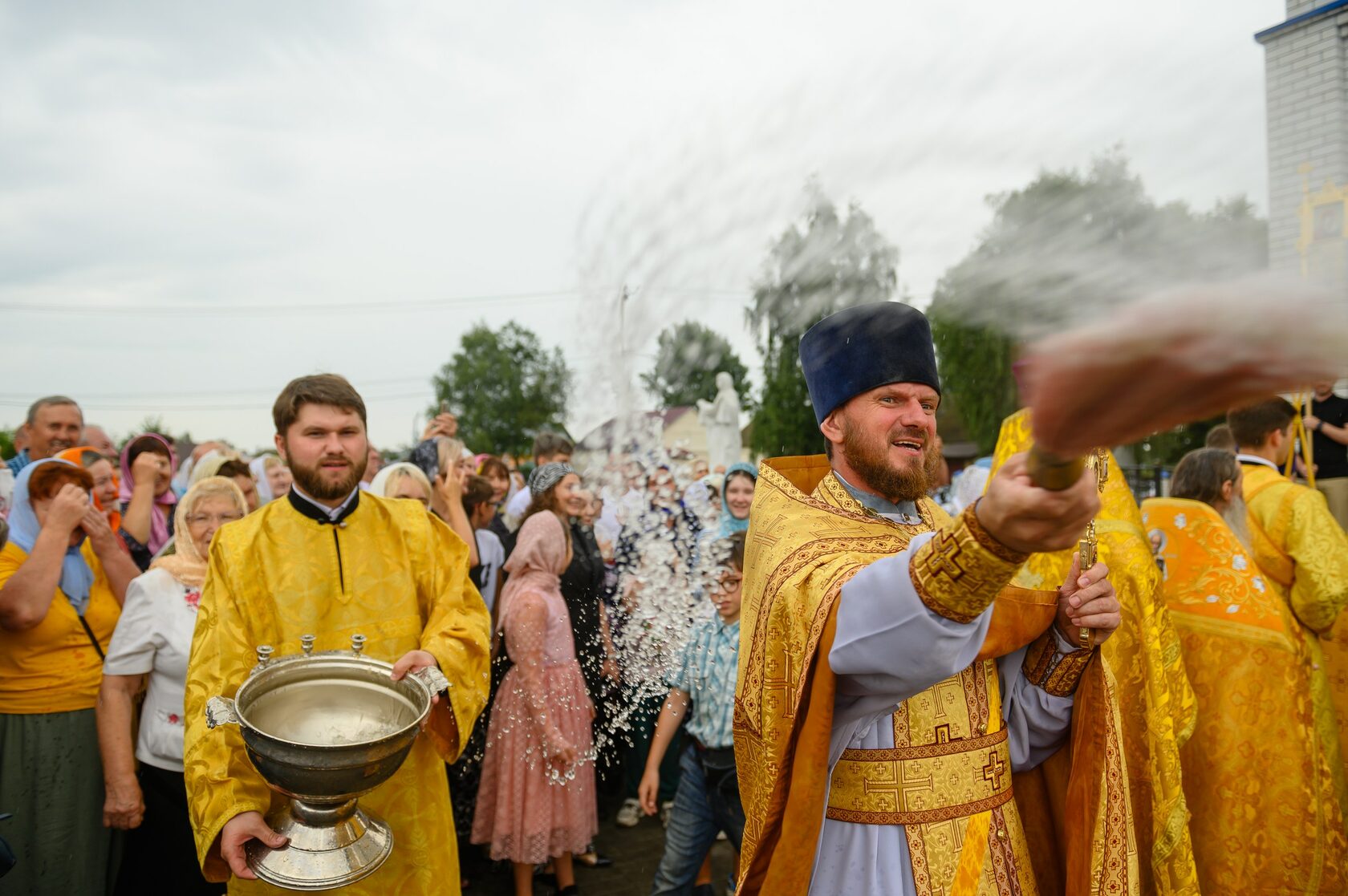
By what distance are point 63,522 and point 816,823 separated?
11.4 ft

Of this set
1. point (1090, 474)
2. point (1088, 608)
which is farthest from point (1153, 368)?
point (1088, 608)

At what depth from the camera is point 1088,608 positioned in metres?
2.13

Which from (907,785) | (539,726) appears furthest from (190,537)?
(907,785)

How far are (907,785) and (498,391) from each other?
33251mm

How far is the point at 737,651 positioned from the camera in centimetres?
407

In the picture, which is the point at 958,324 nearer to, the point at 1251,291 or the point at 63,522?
the point at 1251,291

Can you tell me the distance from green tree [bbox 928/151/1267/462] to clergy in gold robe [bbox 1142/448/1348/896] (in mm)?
2596

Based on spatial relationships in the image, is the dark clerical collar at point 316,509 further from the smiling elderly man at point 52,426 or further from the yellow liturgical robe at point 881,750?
the smiling elderly man at point 52,426

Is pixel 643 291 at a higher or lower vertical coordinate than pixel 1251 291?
higher

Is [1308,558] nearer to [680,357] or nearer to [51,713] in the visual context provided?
[680,357]

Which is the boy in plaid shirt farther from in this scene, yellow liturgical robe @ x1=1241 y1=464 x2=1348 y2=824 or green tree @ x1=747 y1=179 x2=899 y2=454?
yellow liturgical robe @ x1=1241 y1=464 x2=1348 y2=824

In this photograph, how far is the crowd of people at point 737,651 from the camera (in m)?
2.02

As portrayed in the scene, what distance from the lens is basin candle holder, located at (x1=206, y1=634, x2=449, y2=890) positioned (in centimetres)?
240

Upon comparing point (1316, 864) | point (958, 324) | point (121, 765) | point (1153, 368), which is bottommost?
point (1316, 864)
